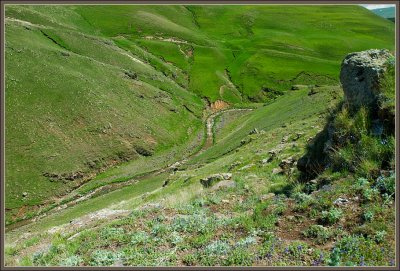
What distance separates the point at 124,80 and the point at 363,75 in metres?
68.9

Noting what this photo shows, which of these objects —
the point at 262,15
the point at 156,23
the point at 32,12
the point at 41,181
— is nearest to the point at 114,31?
the point at 156,23

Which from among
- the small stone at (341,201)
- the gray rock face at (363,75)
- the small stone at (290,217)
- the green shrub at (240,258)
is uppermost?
the gray rock face at (363,75)

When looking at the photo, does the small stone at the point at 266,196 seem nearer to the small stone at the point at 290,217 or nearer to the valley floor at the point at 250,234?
the valley floor at the point at 250,234

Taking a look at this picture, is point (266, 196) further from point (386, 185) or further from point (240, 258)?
point (240, 258)

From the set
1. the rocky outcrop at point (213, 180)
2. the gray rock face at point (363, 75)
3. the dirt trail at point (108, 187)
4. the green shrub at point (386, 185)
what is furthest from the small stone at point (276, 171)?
the dirt trail at point (108, 187)

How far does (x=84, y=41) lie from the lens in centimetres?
9531

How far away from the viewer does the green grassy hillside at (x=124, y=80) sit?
5388 cm

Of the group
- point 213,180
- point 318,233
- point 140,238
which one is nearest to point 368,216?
A: point 318,233

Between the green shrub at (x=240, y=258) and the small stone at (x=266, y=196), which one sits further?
the small stone at (x=266, y=196)

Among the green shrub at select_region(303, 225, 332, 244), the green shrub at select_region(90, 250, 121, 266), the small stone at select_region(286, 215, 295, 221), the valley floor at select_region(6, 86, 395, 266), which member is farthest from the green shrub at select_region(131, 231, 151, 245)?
the green shrub at select_region(303, 225, 332, 244)

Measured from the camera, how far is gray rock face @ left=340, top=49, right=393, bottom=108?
15.1 meters

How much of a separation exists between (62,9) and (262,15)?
335 ft

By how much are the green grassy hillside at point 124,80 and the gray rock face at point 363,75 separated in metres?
36.3

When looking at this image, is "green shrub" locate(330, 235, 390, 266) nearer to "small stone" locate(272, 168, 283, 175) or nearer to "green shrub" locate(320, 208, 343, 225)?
"green shrub" locate(320, 208, 343, 225)
